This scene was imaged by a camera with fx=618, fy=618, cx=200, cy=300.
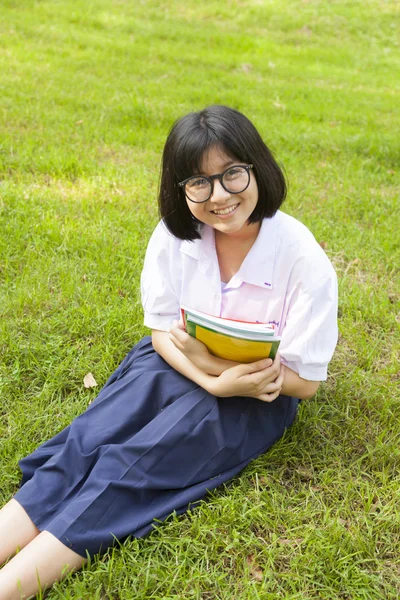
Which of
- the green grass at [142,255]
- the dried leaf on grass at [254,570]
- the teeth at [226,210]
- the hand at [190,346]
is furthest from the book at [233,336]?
the dried leaf on grass at [254,570]

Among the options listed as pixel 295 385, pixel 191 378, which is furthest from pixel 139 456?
pixel 295 385

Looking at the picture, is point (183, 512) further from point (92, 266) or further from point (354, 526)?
point (92, 266)

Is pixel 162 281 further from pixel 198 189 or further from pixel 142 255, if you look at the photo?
pixel 142 255

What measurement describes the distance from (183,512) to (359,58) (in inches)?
338

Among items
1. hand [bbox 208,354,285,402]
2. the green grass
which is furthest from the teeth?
the green grass

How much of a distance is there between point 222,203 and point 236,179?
9 centimetres

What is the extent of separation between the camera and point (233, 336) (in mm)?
1881

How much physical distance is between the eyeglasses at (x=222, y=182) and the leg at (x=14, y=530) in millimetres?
1169

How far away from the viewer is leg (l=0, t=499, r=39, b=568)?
1.95 m

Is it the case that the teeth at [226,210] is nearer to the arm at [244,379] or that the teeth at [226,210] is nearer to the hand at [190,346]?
the hand at [190,346]

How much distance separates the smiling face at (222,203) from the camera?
1.96m

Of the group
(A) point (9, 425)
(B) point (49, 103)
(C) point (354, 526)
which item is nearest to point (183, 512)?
(C) point (354, 526)

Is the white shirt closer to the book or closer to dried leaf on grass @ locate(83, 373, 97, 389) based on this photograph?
the book

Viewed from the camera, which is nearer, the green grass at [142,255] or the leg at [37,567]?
the leg at [37,567]
